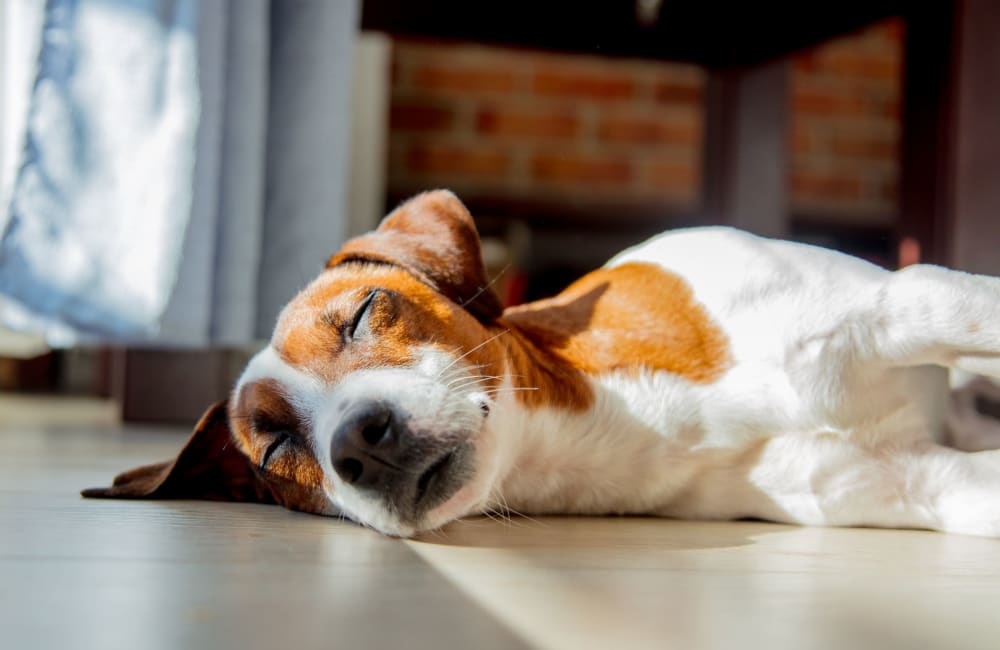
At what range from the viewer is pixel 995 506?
51.1 inches

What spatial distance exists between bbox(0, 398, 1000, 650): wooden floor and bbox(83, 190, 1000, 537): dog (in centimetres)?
5

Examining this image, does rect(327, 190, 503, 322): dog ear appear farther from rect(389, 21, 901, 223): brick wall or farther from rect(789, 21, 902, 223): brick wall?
rect(789, 21, 902, 223): brick wall

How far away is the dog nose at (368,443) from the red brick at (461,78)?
4.14m

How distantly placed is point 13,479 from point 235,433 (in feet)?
1.50

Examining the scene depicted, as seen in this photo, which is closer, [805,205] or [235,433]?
[235,433]

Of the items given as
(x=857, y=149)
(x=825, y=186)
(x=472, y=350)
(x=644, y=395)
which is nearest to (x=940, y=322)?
(x=644, y=395)

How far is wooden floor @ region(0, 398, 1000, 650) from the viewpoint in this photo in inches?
31.9

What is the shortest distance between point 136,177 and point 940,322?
1.69 metres

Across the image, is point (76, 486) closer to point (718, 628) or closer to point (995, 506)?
point (718, 628)

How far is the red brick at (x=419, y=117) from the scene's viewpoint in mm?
5098

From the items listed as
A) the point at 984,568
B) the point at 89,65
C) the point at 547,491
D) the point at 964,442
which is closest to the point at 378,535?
the point at 547,491

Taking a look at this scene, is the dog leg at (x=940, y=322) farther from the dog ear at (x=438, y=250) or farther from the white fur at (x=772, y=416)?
the dog ear at (x=438, y=250)

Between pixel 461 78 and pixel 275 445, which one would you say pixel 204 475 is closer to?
pixel 275 445

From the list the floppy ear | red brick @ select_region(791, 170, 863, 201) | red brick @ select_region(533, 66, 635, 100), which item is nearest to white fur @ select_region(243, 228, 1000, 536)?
the floppy ear
